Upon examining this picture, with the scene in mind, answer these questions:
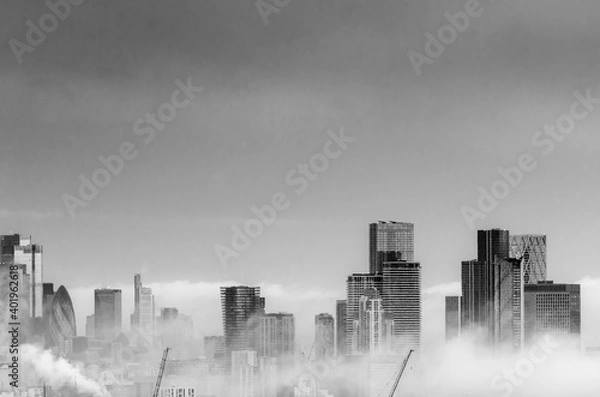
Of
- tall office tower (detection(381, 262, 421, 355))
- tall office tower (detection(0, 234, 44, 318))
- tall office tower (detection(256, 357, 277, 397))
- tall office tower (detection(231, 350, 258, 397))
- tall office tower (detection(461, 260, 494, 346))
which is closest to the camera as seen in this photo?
tall office tower (detection(0, 234, 44, 318))

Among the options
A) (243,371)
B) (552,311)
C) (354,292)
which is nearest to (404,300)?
(354,292)

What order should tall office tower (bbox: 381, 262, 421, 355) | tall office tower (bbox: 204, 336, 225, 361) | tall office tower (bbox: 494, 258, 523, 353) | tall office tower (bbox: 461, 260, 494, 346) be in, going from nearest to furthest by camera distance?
1. tall office tower (bbox: 204, 336, 225, 361)
2. tall office tower (bbox: 461, 260, 494, 346)
3. tall office tower (bbox: 494, 258, 523, 353)
4. tall office tower (bbox: 381, 262, 421, 355)

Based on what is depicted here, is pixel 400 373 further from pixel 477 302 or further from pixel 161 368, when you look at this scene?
pixel 161 368

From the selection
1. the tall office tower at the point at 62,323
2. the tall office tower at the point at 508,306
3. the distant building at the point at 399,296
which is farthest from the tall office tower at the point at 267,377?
the tall office tower at the point at 508,306

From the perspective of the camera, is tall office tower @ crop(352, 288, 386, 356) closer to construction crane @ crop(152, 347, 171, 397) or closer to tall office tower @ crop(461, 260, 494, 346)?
tall office tower @ crop(461, 260, 494, 346)
